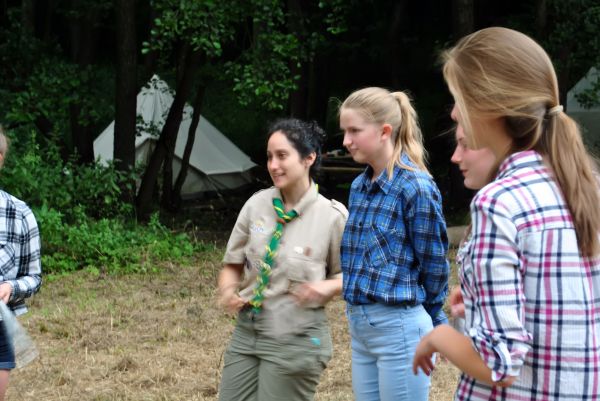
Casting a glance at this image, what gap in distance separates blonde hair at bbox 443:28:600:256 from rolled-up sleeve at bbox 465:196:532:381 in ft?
0.56

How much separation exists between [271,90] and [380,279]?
24.6 feet

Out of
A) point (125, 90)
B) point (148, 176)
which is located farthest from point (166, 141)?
point (125, 90)

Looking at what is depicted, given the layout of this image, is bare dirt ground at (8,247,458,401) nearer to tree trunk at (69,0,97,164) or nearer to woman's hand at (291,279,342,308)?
woman's hand at (291,279,342,308)

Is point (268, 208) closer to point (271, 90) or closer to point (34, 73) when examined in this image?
point (271, 90)

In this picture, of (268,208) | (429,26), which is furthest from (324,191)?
(268,208)

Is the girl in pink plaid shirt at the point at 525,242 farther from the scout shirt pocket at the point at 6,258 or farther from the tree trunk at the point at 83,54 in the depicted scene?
the tree trunk at the point at 83,54

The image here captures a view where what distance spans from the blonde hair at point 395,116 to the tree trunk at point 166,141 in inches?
365

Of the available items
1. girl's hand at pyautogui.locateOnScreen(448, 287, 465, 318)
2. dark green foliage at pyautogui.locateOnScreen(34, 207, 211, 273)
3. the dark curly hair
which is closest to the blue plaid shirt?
the dark curly hair

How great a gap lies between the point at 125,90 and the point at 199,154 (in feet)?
18.7

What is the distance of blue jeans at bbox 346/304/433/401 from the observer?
132 inches

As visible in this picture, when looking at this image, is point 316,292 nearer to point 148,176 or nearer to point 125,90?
point 125,90

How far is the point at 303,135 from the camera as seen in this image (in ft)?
12.2

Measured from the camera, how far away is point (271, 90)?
Result: 10.7 m

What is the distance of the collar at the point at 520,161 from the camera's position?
198cm
